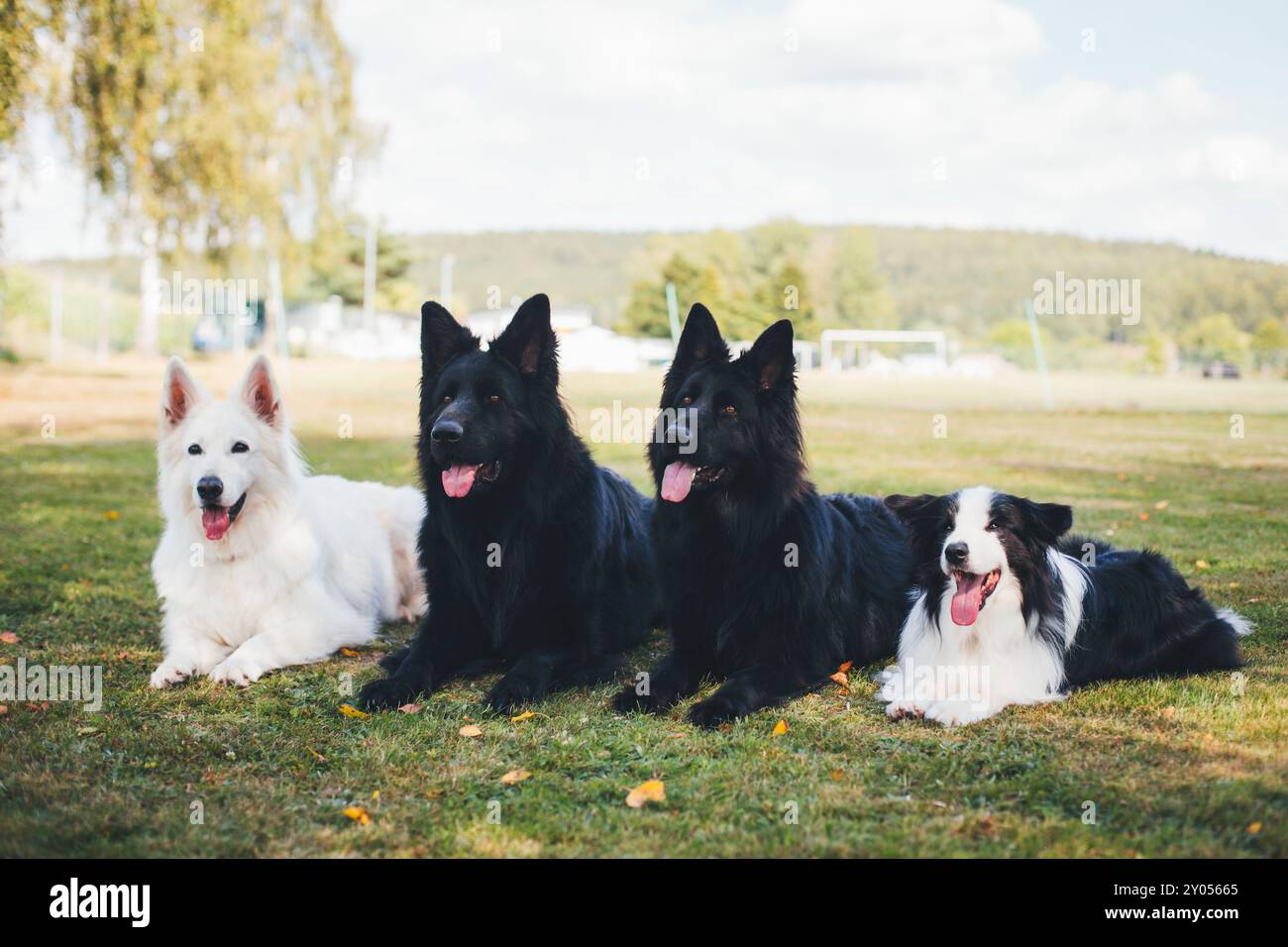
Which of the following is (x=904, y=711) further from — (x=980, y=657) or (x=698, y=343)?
Answer: (x=698, y=343)

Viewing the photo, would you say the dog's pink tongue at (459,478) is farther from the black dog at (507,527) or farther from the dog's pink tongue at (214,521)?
the dog's pink tongue at (214,521)

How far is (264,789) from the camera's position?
11.9 ft

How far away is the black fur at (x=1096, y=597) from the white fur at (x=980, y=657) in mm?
52

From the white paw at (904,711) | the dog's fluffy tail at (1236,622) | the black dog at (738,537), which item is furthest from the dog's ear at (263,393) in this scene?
the dog's fluffy tail at (1236,622)

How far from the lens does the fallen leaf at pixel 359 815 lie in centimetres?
332

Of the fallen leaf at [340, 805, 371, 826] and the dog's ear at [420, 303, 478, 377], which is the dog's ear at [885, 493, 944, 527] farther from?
the fallen leaf at [340, 805, 371, 826]

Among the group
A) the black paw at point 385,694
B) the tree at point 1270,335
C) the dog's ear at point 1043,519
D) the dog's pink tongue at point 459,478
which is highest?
the tree at point 1270,335

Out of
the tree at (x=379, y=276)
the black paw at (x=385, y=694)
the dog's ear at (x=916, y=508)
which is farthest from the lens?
the tree at (x=379, y=276)

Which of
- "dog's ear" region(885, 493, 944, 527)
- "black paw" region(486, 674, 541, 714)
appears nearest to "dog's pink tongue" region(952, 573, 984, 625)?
"dog's ear" region(885, 493, 944, 527)

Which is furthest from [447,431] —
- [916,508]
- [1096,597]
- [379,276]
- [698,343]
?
[379,276]

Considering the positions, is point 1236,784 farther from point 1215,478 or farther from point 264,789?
point 1215,478

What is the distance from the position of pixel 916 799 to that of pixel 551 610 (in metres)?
2.26

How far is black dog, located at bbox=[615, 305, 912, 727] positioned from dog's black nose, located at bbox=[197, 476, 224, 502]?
7.39ft
